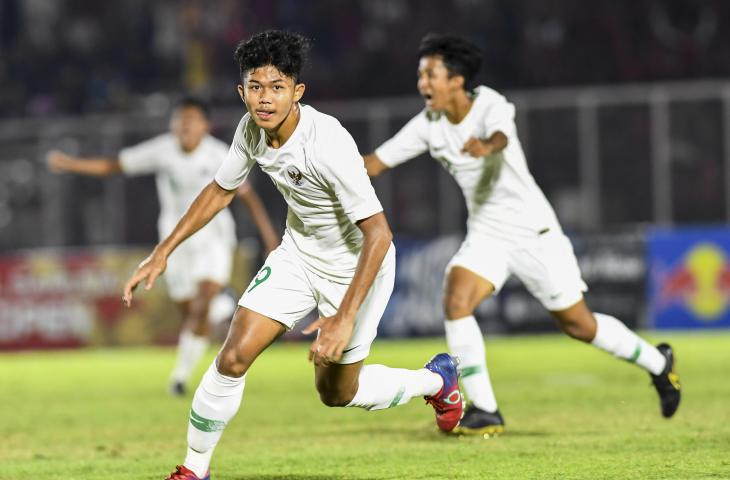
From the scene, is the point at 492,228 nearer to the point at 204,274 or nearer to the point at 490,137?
the point at 490,137

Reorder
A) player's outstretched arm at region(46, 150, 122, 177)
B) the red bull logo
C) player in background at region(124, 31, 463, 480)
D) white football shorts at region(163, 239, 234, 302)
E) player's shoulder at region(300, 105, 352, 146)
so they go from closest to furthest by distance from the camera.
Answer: player in background at region(124, 31, 463, 480) → player's shoulder at region(300, 105, 352, 146) → player's outstretched arm at region(46, 150, 122, 177) → white football shorts at region(163, 239, 234, 302) → the red bull logo

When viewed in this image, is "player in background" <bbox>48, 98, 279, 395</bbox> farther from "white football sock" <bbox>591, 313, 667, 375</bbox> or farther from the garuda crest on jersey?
the garuda crest on jersey

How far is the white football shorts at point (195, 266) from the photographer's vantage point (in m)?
12.2

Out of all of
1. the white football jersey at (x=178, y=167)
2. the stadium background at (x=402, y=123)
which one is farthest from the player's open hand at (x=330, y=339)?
the stadium background at (x=402, y=123)

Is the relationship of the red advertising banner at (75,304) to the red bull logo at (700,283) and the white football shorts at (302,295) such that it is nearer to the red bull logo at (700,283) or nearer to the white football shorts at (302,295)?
the red bull logo at (700,283)

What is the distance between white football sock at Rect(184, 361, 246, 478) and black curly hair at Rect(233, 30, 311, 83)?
1.33 meters

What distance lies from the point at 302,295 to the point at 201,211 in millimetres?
608

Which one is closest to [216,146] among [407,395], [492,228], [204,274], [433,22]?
[204,274]

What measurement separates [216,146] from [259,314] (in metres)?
6.47

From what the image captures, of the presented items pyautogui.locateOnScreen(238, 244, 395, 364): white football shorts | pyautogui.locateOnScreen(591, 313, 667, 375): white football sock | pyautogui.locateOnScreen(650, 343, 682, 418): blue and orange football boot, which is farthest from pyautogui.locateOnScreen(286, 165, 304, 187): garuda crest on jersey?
pyautogui.locateOnScreen(650, 343, 682, 418): blue and orange football boot

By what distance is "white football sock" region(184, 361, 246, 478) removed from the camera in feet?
19.2

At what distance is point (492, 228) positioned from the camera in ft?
27.1

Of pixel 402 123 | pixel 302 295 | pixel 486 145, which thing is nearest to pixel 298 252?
pixel 302 295

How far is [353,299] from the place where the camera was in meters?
5.46
